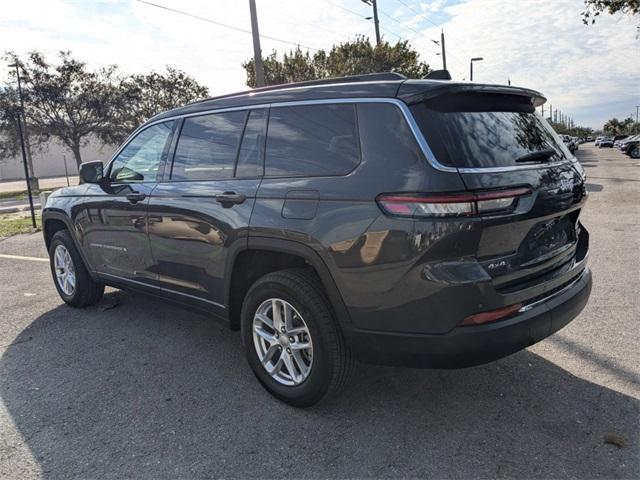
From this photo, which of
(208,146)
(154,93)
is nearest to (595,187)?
(208,146)

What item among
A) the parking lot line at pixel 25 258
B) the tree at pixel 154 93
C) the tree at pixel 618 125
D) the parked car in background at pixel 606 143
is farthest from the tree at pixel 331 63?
the tree at pixel 618 125

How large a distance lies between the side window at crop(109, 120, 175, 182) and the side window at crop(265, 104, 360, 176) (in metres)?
1.26

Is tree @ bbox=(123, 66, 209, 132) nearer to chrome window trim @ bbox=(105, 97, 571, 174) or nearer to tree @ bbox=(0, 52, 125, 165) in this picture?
tree @ bbox=(0, 52, 125, 165)

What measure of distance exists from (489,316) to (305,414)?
1283 millimetres

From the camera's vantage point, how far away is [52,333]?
463cm

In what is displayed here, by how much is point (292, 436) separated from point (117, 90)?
3228 cm

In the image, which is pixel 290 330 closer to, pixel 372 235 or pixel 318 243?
pixel 318 243

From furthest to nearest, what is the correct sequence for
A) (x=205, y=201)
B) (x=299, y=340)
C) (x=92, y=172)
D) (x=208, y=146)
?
(x=92, y=172)
(x=208, y=146)
(x=205, y=201)
(x=299, y=340)

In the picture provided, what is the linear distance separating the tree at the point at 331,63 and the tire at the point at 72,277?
64.0 ft

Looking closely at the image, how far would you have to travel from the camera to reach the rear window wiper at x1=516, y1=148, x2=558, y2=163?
2.78m

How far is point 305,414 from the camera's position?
3080mm

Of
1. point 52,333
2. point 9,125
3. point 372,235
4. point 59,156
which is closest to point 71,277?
point 52,333

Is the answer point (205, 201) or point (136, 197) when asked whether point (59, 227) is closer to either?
point (136, 197)

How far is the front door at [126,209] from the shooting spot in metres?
4.11
